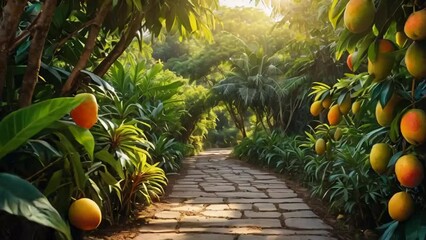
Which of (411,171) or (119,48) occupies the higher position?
(119,48)

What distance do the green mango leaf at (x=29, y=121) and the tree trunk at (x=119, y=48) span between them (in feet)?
3.01

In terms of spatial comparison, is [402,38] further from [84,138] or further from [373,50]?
[84,138]

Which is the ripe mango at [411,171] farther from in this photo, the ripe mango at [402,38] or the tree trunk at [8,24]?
the tree trunk at [8,24]

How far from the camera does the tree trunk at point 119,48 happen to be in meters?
1.72

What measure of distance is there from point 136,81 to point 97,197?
3.09m

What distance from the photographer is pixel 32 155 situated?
4.00 ft

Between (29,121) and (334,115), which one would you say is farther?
(334,115)

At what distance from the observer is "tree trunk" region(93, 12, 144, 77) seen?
1.72 meters

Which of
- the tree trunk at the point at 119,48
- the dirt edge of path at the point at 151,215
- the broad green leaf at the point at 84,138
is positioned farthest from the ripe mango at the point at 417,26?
the dirt edge of path at the point at 151,215

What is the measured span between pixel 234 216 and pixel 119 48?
2116 mm

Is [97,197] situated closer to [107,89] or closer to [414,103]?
[107,89]

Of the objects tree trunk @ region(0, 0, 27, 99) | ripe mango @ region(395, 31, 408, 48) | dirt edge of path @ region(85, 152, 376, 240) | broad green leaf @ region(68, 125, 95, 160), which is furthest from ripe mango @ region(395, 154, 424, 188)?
dirt edge of path @ region(85, 152, 376, 240)

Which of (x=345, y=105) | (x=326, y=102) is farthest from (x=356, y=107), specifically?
(x=326, y=102)

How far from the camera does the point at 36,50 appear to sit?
3.81ft
